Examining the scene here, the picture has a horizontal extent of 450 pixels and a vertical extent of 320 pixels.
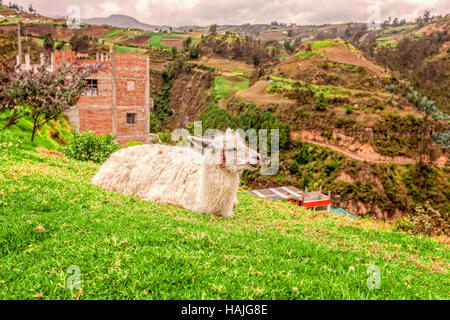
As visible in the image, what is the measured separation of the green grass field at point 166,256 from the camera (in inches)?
133

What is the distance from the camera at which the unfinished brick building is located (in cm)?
2570

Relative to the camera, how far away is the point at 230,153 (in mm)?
7117

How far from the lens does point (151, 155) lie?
31.2ft

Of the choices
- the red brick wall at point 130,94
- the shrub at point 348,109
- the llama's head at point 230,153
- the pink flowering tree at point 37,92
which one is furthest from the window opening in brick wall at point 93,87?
the shrub at point 348,109

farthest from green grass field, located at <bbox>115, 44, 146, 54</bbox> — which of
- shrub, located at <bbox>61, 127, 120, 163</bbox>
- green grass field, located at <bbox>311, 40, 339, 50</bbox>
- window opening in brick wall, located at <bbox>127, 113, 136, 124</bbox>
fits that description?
shrub, located at <bbox>61, 127, 120, 163</bbox>

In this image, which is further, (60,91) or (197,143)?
(60,91)

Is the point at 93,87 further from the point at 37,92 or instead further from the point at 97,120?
the point at 37,92

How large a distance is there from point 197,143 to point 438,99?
198 feet

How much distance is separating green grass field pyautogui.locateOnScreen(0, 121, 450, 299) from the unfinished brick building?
1994cm

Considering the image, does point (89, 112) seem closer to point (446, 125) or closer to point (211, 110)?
point (211, 110)

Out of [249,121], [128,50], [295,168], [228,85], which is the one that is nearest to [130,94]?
[295,168]

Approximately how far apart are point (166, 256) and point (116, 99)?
25.0m

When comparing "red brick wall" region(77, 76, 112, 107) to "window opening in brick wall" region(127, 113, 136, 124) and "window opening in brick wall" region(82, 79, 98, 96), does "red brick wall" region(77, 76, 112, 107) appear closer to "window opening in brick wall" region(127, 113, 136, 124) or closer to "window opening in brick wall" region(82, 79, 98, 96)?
"window opening in brick wall" region(82, 79, 98, 96)
